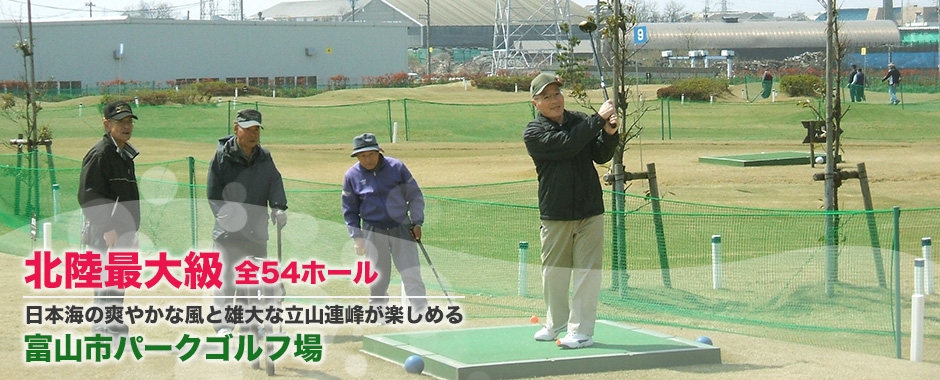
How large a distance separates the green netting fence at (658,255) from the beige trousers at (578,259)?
244 centimetres

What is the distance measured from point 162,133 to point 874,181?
69.2ft

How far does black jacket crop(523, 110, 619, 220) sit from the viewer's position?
26.8 ft

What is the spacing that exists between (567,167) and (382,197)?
6.32ft

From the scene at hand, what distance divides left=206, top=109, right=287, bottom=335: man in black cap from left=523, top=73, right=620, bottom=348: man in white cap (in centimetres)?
183

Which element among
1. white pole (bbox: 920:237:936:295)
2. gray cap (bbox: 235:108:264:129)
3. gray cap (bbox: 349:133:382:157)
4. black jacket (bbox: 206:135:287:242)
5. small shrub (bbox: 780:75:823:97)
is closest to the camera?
gray cap (bbox: 235:108:264:129)

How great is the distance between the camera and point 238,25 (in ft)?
227

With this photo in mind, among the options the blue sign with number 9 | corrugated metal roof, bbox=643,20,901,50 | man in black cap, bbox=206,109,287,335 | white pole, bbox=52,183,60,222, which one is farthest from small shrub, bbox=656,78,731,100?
man in black cap, bbox=206,109,287,335

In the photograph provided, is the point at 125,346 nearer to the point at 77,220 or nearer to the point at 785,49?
the point at 77,220

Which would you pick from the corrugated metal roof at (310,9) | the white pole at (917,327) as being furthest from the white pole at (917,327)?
the corrugated metal roof at (310,9)

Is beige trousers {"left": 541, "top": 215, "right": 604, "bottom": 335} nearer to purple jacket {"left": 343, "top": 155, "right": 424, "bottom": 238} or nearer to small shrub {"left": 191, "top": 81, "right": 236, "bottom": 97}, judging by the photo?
purple jacket {"left": 343, "top": 155, "right": 424, "bottom": 238}

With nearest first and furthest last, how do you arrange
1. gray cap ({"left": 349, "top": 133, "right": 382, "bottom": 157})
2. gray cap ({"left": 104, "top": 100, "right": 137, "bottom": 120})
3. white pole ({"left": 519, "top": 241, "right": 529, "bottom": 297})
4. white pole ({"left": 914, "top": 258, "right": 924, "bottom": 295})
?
1. gray cap ({"left": 104, "top": 100, "right": 137, "bottom": 120})
2. gray cap ({"left": 349, "top": 133, "right": 382, "bottom": 157})
3. white pole ({"left": 914, "top": 258, "right": 924, "bottom": 295})
4. white pole ({"left": 519, "top": 241, "right": 529, "bottom": 297})

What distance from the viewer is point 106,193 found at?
8648 mm

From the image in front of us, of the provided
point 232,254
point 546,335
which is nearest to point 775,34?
point 546,335

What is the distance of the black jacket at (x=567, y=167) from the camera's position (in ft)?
26.8
